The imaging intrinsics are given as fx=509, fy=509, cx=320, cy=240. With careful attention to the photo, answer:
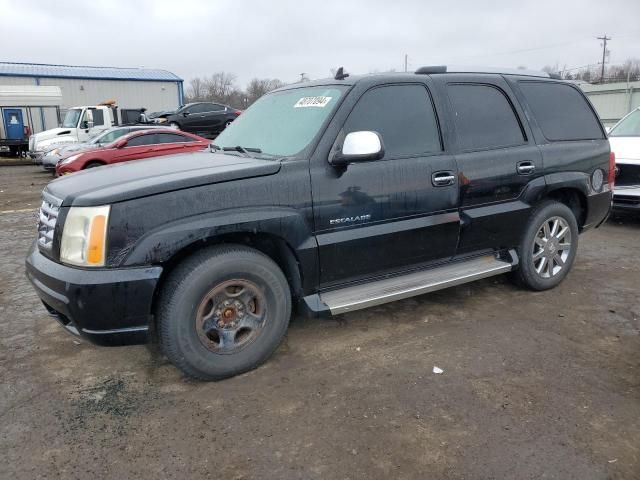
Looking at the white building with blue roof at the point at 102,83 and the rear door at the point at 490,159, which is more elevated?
the white building with blue roof at the point at 102,83

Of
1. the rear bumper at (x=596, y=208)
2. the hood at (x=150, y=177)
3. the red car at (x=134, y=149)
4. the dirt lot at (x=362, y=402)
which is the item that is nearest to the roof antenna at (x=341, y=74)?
the hood at (x=150, y=177)

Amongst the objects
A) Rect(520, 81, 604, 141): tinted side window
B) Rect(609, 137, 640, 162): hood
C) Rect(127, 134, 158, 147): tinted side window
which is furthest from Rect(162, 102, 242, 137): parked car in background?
Rect(520, 81, 604, 141): tinted side window

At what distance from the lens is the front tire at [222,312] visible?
295cm

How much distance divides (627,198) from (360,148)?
5450mm

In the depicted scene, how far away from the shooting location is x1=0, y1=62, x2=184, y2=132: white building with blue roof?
33444mm

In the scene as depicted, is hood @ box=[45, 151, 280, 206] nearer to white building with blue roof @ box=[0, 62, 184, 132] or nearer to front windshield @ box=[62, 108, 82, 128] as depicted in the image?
front windshield @ box=[62, 108, 82, 128]

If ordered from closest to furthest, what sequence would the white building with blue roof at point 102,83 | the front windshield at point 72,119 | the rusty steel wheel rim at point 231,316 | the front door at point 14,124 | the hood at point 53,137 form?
1. the rusty steel wheel rim at point 231,316
2. the hood at point 53,137
3. the front windshield at point 72,119
4. the front door at point 14,124
5. the white building with blue roof at point 102,83

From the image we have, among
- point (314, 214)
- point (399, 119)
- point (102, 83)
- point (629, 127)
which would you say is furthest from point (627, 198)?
point (102, 83)

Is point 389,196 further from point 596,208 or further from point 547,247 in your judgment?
point 596,208

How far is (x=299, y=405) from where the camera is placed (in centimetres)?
294

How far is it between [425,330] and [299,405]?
137 centimetres

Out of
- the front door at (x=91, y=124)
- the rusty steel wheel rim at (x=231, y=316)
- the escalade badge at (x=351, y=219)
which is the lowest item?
the rusty steel wheel rim at (x=231, y=316)

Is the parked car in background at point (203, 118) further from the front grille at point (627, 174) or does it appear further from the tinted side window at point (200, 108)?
the front grille at point (627, 174)

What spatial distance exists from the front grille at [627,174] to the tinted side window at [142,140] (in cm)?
1013
